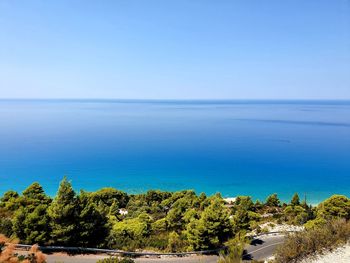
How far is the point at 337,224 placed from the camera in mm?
12719

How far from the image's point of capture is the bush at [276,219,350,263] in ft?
36.4

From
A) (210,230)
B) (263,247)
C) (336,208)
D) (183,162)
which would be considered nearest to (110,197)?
(210,230)

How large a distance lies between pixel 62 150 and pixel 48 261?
75.7 meters

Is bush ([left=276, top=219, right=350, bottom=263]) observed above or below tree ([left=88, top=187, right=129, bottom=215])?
above

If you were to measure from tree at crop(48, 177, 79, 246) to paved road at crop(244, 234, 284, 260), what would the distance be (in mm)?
10735

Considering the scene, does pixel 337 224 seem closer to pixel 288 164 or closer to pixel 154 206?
pixel 154 206

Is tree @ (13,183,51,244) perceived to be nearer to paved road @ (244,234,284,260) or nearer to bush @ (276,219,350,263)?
paved road @ (244,234,284,260)

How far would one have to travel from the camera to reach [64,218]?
15945 millimetres

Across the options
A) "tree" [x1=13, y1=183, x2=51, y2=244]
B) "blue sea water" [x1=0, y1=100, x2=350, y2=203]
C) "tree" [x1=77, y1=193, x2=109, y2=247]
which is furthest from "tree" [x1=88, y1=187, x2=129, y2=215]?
"tree" [x1=13, y1=183, x2=51, y2=244]

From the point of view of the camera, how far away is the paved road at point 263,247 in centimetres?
1688

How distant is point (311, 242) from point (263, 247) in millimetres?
7682

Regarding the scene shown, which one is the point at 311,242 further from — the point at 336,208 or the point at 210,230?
the point at 336,208

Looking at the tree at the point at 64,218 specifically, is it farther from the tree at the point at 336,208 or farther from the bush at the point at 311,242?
the tree at the point at 336,208

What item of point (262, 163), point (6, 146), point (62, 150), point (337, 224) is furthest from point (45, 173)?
point (337, 224)
